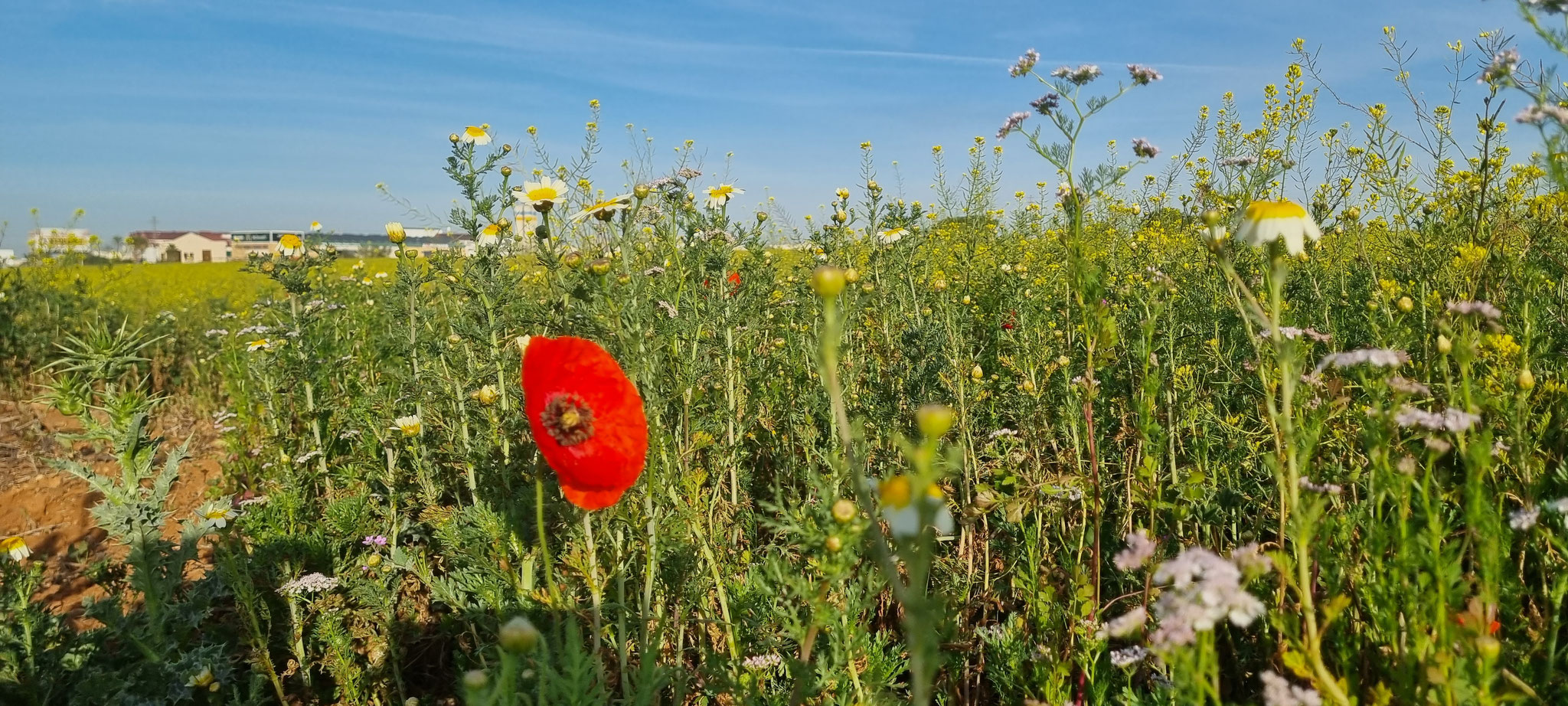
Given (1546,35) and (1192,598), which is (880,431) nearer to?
(1192,598)

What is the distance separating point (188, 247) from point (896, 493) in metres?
56.9

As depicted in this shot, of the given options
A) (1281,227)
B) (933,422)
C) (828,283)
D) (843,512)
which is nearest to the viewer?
(933,422)

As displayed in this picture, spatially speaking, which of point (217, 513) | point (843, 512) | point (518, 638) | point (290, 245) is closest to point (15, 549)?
point (217, 513)

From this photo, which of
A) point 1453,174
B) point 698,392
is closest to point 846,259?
point 698,392

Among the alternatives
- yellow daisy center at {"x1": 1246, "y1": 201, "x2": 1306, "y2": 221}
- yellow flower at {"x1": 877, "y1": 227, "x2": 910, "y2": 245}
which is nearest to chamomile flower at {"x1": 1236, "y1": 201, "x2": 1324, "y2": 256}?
yellow daisy center at {"x1": 1246, "y1": 201, "x2": 1306, "y2": 221}

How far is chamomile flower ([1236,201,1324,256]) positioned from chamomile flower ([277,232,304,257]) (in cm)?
347

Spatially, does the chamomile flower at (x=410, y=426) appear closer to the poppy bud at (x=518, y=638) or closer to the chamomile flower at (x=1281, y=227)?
the poppy bud at (x=518, y=638)

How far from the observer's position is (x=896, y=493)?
0.73 m

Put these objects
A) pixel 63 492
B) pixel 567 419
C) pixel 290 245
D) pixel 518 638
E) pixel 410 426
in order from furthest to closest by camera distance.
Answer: pixel 63 492
pixel 290 245
pixel 410 426
pixel 567 419
pixel 518 638

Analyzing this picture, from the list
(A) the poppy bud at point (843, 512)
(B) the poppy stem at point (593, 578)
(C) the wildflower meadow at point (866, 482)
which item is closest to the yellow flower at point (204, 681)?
(C) the wildflower meadow at point (866, 482)

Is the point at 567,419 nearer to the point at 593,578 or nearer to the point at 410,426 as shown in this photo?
the point at 593,578

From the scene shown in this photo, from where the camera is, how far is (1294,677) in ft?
5.12

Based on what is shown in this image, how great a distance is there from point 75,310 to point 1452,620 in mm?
8587

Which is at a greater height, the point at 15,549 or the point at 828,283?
the point at 828,283
